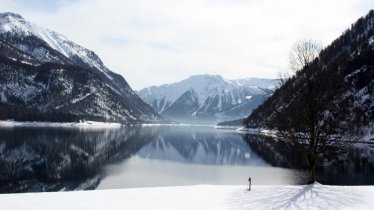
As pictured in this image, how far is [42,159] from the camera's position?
289ft

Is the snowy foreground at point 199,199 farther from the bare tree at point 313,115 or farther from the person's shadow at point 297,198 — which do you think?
the bare tree at point 313,115

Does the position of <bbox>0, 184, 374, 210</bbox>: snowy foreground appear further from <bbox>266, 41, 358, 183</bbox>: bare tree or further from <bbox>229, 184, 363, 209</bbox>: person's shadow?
<bbox>266, 41, 358, 183</bbox>: bare tree

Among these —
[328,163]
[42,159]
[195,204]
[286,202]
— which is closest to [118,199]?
[195,204]

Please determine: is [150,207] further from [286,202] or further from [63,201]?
[286,202]

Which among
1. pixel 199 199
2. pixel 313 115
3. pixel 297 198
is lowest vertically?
pixel 199 199

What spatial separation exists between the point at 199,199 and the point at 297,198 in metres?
8.09

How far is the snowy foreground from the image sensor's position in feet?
86.3

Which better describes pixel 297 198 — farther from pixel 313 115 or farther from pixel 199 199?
pixel 313 115

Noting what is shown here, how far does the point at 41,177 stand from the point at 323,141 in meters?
44.5

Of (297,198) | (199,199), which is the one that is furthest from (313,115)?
(199,199)

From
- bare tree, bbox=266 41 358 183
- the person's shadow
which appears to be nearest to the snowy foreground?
the person's shadow

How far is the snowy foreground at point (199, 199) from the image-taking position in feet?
86.3

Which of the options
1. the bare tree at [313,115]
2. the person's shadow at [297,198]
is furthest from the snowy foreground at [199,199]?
the bare tree at [313,115]

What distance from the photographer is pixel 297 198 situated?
3142 centimetres
